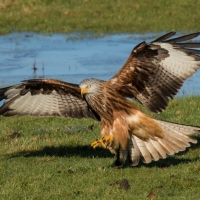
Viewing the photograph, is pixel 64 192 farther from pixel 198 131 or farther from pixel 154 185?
pixel 198 131

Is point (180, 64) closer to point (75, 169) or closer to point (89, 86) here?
point (89, 86)

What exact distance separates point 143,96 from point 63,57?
11806 mm

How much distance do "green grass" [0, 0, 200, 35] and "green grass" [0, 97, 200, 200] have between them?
1462 cm

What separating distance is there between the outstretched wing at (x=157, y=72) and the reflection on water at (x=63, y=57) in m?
6.46

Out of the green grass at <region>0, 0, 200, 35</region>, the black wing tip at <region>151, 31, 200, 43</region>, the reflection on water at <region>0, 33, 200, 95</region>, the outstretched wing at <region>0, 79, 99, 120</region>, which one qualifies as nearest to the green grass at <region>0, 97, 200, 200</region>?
the outstretched wing at <region>0, 79, 99, 120</region>

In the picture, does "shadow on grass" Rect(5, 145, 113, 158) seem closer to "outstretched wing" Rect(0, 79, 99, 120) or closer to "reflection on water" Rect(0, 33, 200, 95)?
"outstretched wing" Rect(0, 79, 99, 120)

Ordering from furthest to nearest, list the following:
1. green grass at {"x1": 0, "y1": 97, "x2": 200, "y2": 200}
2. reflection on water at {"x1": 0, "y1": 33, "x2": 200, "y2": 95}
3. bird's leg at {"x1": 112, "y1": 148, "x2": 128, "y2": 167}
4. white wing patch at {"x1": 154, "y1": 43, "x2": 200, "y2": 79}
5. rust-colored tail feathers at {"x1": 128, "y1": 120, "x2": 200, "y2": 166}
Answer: reflection on water at {"x1": 0, "y1": 33, "x2": 200, "y2": 95} < white wing patch at {"x1": 154, "y1": 43, "x2": 200, "y2": 79} < bird's leg at {"x1": 112, "y1": 148, "x2": 128, "y2": 167} < rust-colored tail feathers at {"x1": 128, "y1": 120, "x2": 200, "y2": 166} < green grass at {"x1": 0, "y1": 97, "x2": 200, "y2": 200}

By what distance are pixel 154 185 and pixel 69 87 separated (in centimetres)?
229

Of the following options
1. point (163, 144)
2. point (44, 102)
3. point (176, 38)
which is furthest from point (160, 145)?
point (44, 102)

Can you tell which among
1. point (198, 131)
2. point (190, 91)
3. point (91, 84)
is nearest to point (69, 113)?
point (91, 84)

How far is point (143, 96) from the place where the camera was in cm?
959

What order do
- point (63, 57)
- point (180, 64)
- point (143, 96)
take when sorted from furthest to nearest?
point (63, 57), point (143, 96), point (180, 64)

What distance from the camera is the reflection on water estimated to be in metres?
18.2

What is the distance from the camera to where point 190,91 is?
639 inches
